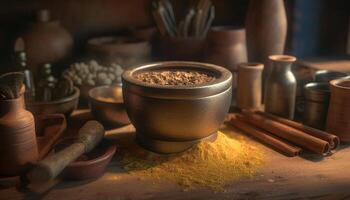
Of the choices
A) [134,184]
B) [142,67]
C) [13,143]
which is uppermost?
[142,67]

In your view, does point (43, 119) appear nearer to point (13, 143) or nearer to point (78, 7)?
point (13, 143)

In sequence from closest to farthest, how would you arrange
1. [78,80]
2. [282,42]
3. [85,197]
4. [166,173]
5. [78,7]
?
1. [85,197]
2. [166,173]
3. [78,80]
4. [282,42]
5. [78,7]

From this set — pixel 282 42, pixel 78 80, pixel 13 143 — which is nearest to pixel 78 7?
pixel 78 80

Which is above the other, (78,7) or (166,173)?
(78,7)

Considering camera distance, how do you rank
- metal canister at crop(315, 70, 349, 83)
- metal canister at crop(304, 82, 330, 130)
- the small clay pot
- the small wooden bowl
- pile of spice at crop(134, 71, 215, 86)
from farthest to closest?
the small clay pot, metal canister at crop(315, 70, 349, 83), metal canister at crop(304, 82, 330, 130), pile of spice at crop(134, 71, 215, 86), the small wooden bowl

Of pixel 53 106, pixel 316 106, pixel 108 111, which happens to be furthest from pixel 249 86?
pixel 53 106

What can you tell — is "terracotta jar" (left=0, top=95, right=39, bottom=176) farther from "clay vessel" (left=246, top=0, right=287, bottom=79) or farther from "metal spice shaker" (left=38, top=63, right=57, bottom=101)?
"clay vessel" (left=246, top=0, right=287, bottom=79)

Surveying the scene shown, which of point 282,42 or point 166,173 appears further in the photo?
point 282,42

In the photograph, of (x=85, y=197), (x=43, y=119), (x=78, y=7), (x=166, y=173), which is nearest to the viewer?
(x=85, y=197)

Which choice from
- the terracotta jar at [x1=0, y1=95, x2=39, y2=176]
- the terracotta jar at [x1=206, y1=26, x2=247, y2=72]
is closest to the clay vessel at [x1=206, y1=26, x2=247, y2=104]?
the terracotta jar at [x1=206, y1=26, x2=247, y2=72]
